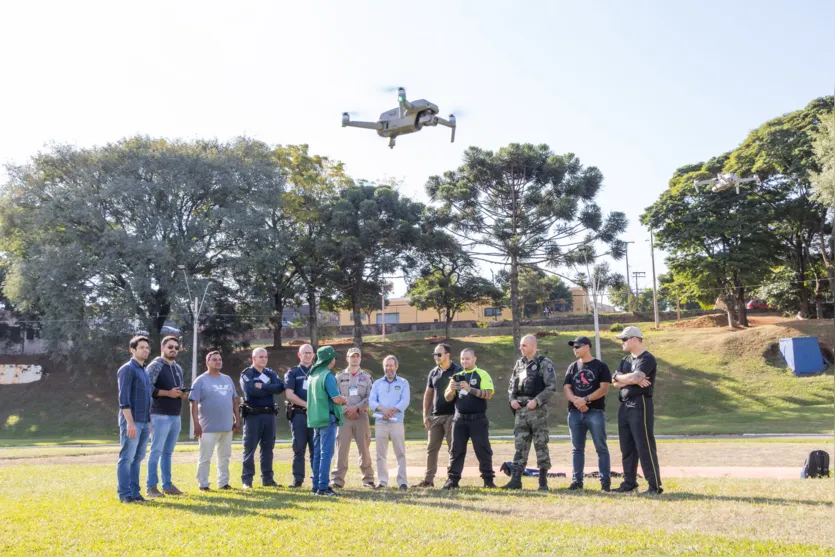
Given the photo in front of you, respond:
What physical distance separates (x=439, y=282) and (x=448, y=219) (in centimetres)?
729

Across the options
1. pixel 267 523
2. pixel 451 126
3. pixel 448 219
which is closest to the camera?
pixel 267 523

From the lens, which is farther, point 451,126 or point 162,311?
point 162,311

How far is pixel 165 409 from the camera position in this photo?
29.6 ft

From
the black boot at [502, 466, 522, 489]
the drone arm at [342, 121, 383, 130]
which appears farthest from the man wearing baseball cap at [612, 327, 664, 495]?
the drone arm at [342, 121, 383, 130]

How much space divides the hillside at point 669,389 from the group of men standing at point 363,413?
60.1ft

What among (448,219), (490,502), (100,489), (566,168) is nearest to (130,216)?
(448,219)

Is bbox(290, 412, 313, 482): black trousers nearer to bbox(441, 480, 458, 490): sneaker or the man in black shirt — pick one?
bbox(441, 480, 458, 490): sneaker

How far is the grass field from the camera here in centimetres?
556

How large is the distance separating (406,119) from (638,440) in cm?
861

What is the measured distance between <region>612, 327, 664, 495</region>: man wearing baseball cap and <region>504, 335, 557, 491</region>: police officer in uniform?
35.3 inches

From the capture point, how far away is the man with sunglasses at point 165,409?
29.0 feet

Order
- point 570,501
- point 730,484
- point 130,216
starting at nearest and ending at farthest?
point 570,501, point 730,484, point 130,216

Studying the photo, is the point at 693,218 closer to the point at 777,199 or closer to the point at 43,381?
the point at 777,199

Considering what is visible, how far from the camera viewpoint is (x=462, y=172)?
4053cm
